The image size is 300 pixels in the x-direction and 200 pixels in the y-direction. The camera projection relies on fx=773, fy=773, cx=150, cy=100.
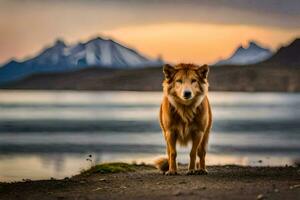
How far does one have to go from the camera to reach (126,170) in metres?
20.2

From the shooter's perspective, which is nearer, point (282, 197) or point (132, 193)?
point (282, 197)

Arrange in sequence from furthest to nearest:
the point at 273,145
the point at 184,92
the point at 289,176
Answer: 1. the point at 273,145
2. the point at 289,176
3. the point at 184,92

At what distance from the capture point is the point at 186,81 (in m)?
15.2

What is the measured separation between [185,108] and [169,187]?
2.27 metres

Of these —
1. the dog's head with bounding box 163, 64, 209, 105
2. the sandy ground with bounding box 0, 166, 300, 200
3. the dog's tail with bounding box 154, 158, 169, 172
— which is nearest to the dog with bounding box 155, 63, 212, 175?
the dog's head with bounding box 163, 64, 209, 105

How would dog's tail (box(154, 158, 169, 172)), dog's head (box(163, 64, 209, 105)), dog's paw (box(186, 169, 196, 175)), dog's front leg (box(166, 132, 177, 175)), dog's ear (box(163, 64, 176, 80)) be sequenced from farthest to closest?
1. dog's tail (box(154, 158, 169, 172))
2. dog's paw (box(186, 169, 196, 175))
3. dog's front leg (box(166, 132, 177, 175))
4. dog's ear (box(163, 64, 176, 80))
5. dog's head (box(163, 64, 209, 105))

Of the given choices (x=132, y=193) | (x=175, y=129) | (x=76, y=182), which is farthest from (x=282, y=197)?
(x=76, y=182)

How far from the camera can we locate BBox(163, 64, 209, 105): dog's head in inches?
600

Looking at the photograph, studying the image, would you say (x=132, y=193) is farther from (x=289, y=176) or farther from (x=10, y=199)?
(x=289, y=176)

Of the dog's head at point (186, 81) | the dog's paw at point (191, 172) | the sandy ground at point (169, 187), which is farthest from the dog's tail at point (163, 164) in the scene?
the dog's head at point (186, 81)

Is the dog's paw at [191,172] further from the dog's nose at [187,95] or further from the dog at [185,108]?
the dog's nose at [187,95]

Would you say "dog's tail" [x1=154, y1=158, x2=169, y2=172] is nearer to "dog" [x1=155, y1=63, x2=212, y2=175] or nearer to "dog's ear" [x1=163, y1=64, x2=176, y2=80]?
"dog" [x1=155, y1=63, x2=212, y2=175]

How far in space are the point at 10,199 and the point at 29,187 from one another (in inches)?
65.9

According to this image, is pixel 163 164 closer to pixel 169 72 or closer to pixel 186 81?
pixel 169 72
